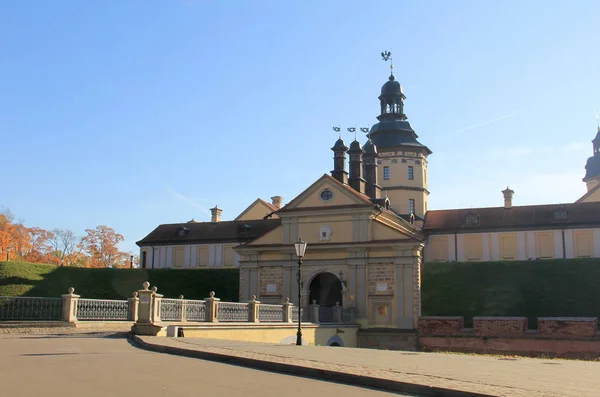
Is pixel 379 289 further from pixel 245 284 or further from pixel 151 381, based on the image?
pixel 151 381

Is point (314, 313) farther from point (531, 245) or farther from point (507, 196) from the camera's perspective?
point (507, 196)

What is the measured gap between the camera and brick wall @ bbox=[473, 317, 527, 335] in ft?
117

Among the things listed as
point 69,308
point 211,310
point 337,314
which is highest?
point 69,308

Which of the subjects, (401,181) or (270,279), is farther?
(401,181)

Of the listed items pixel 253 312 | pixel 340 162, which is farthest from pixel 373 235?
pixel 253 312

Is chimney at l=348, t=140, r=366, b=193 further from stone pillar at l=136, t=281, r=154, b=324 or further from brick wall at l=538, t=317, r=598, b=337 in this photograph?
stone pillar at l=136, t=281, r=154, b=324

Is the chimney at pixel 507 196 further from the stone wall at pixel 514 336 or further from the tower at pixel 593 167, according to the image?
the tower at pixel 593 167

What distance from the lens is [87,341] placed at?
60.7 feet

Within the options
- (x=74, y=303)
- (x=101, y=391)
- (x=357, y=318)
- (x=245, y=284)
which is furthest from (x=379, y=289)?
(x=101, y=391)

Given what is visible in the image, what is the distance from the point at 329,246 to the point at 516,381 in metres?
31.8

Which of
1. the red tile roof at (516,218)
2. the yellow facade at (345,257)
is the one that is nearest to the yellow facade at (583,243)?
the red tile roof at (516,218)

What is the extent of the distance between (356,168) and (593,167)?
49724 mm

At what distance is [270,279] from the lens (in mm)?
44125

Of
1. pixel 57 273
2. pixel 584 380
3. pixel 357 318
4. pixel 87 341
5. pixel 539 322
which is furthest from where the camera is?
pixel 57 273
